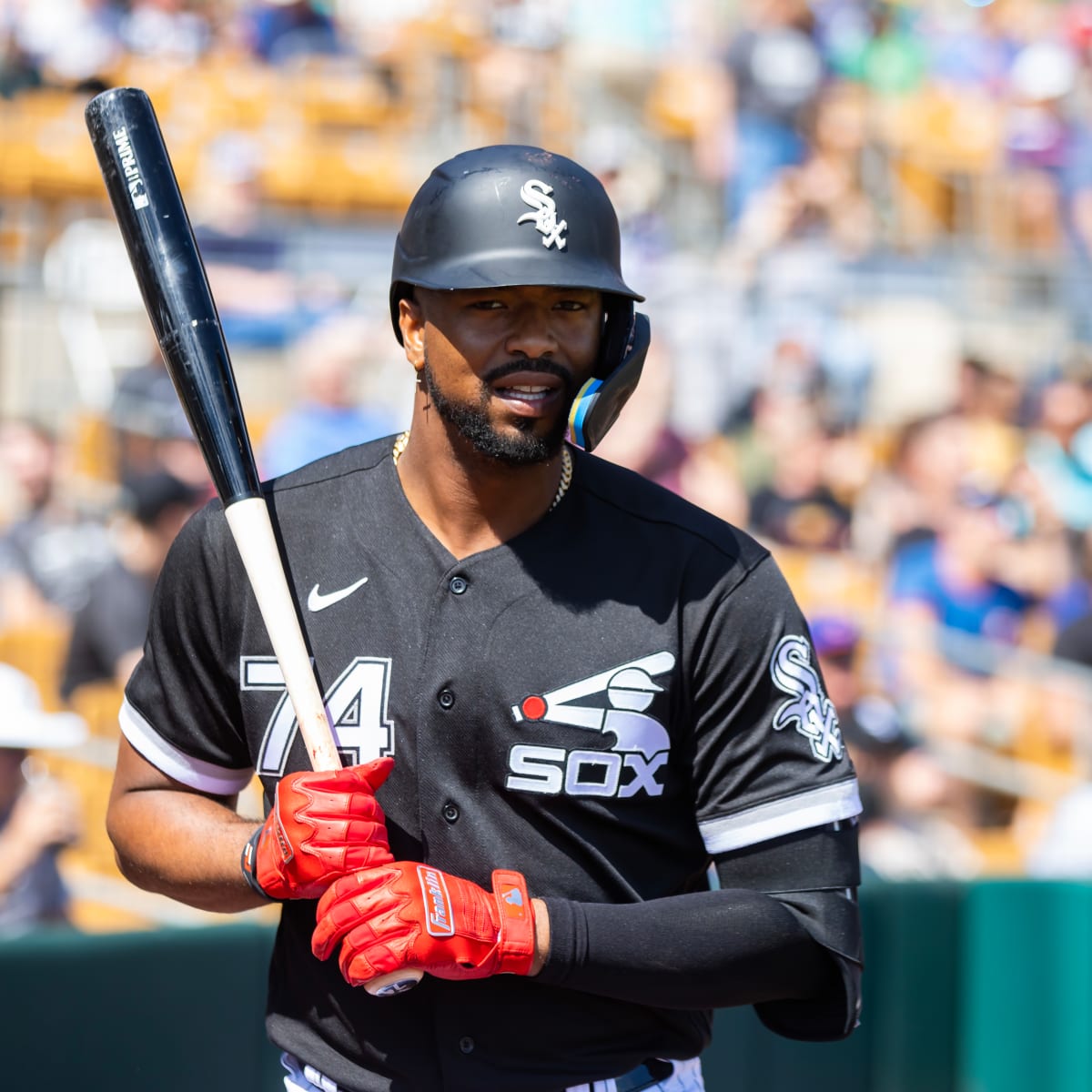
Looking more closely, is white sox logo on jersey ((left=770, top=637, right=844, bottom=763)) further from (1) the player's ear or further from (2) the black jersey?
(1) the player's ear

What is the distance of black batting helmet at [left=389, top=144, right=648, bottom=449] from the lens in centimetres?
208

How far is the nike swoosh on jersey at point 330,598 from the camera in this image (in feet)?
7.27

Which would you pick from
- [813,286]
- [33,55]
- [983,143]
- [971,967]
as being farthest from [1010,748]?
[33,55]

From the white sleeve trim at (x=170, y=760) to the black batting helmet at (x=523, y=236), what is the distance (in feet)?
2.36

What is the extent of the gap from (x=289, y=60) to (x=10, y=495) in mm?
3966

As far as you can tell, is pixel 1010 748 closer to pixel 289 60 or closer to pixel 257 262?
pixel 257 262

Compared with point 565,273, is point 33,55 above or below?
above

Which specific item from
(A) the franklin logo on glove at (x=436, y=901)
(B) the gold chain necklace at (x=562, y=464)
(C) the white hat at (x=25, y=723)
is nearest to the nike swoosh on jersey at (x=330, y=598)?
(B) the gold chain necklace at (x=562, y=464)

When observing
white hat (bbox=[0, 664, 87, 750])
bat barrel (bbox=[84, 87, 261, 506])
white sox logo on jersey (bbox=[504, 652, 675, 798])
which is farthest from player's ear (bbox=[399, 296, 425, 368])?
white hat (bbox=[0, 664, 87, 750])

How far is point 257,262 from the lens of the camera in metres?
7.57

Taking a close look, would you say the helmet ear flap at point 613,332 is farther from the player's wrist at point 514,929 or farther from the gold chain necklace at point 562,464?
the player's wrist at point 514,929

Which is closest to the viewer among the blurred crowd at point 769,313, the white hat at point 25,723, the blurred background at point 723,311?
the white hat at point 25,723

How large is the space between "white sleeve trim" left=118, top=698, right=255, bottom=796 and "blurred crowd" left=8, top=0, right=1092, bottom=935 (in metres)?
2.18

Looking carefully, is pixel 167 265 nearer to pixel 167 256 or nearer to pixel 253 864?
pixel 167 256
